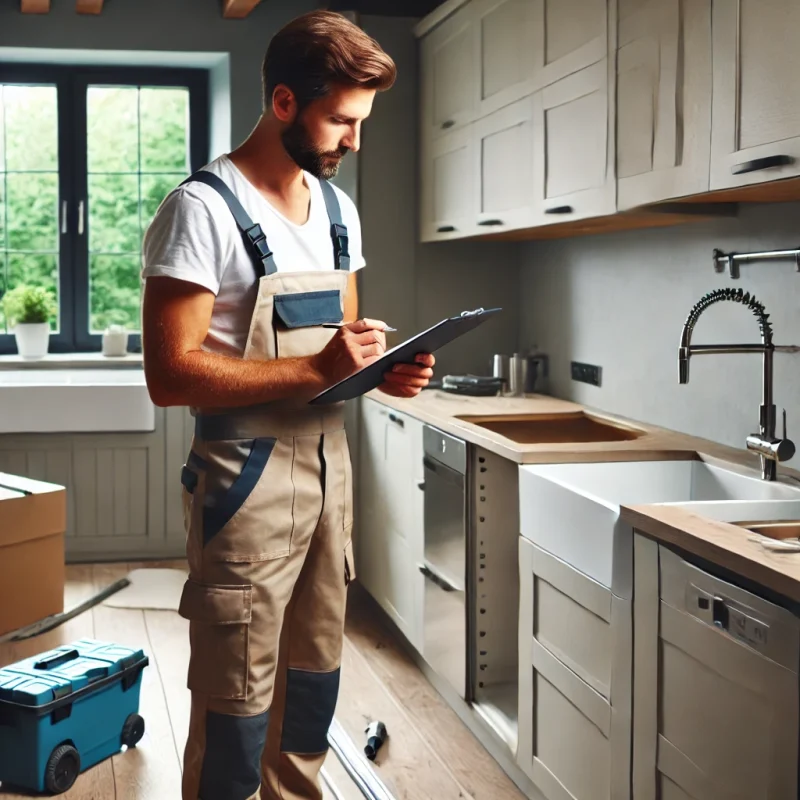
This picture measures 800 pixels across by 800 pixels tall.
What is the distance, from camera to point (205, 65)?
17.7 ft

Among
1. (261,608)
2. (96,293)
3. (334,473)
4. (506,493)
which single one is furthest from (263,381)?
(96,293)

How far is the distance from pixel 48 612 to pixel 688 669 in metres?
3.07

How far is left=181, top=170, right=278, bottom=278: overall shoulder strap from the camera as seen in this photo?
193 cm

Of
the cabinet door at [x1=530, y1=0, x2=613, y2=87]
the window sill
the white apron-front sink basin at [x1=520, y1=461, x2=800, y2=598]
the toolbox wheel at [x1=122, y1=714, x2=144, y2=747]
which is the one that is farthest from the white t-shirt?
the window sill

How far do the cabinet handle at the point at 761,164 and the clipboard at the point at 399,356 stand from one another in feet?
1.96

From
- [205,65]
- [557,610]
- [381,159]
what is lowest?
[557,610]

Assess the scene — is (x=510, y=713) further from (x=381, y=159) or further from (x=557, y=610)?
(x=381, y=159)

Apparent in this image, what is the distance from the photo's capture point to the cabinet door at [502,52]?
3383 mm

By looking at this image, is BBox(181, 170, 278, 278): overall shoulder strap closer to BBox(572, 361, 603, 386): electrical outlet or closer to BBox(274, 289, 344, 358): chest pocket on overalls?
BBox(274, 289, 344, 358): chest pocket on overalls

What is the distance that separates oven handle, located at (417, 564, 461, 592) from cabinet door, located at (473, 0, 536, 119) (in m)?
1.51

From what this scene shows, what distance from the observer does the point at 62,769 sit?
9.37 ft

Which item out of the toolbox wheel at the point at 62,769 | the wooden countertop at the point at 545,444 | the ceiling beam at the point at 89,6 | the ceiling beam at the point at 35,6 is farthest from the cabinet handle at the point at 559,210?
the ceiling beam at the point at 35,6

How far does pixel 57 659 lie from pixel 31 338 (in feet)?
8.55

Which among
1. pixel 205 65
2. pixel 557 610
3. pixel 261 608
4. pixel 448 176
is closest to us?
pixel 261 608
